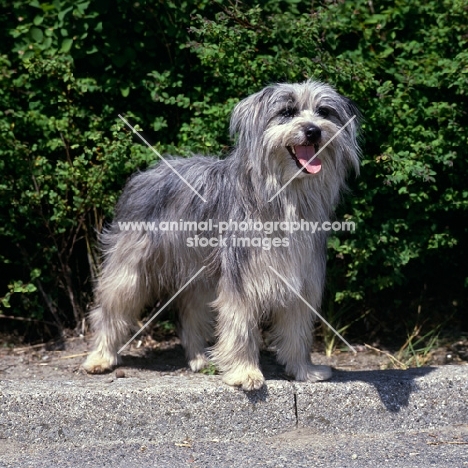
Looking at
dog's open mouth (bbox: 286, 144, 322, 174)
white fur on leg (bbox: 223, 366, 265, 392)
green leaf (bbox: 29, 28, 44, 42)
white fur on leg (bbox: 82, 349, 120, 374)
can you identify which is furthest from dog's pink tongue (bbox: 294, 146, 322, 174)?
green leaf (bbox: 29, 28, 44, 42)

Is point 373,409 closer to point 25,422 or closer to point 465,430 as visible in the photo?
point 465,430

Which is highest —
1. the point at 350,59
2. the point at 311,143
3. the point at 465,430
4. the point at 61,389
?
the point at 350,59

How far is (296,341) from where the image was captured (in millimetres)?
5113

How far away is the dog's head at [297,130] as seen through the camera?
4.60 meters

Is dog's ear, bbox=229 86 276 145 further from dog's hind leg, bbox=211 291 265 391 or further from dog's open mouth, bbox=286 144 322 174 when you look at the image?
dog's hind leg, bbox=211 291 265 391

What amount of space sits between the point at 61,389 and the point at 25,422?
0.25m

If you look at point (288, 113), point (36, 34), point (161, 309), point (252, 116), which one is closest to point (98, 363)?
point (161, 309)

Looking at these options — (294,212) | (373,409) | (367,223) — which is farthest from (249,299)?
(367,223)

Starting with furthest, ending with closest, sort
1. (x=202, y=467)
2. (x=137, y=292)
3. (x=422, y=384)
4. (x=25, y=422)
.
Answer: (x=137, y=292), (x=422, y=384), (x=25, y=422), (x=202, y=467)

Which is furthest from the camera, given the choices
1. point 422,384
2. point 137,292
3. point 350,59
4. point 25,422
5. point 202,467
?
point 350,59

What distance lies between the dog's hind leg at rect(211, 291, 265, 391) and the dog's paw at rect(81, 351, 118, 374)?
82cm

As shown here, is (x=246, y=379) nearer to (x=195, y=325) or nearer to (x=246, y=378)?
(x=246, y=378)

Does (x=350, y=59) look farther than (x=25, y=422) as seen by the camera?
Yes

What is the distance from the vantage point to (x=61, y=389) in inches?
188
